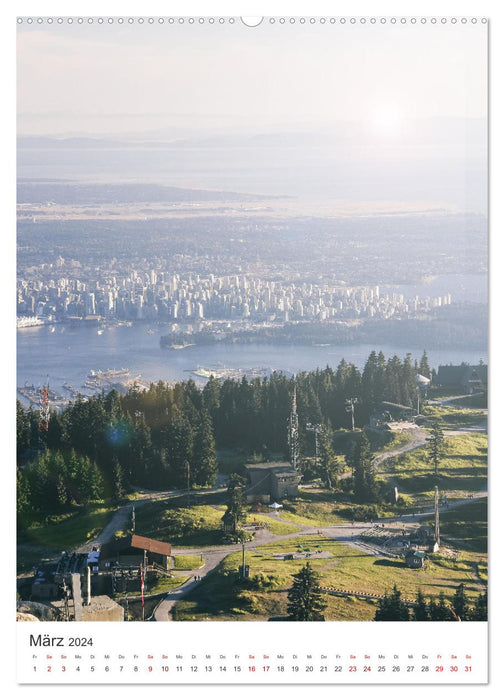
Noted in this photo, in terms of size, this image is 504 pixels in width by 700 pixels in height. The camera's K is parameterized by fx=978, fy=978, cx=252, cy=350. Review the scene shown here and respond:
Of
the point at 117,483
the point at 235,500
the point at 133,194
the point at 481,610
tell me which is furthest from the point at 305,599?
the point at 133,194

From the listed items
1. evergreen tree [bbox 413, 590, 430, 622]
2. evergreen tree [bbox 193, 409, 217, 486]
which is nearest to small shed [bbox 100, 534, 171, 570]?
evergreen tree [bbox 193, 409, 217, 486]

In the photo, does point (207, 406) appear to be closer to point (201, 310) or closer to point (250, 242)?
point (201, 310)

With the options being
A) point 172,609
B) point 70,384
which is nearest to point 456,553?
point 172,609

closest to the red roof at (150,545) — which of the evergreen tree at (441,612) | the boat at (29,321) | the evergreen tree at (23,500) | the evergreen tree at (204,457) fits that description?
the evergreen tree at (23,500)

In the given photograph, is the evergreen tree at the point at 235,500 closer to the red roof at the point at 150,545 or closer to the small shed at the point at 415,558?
the red roof at the point at 150,545

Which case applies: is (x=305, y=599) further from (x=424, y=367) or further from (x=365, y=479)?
(x=424, y=367)

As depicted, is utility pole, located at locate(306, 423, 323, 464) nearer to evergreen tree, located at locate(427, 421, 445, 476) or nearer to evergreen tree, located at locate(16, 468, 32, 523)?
evergreen tree, located at locate(427, 421, 445, 476)
